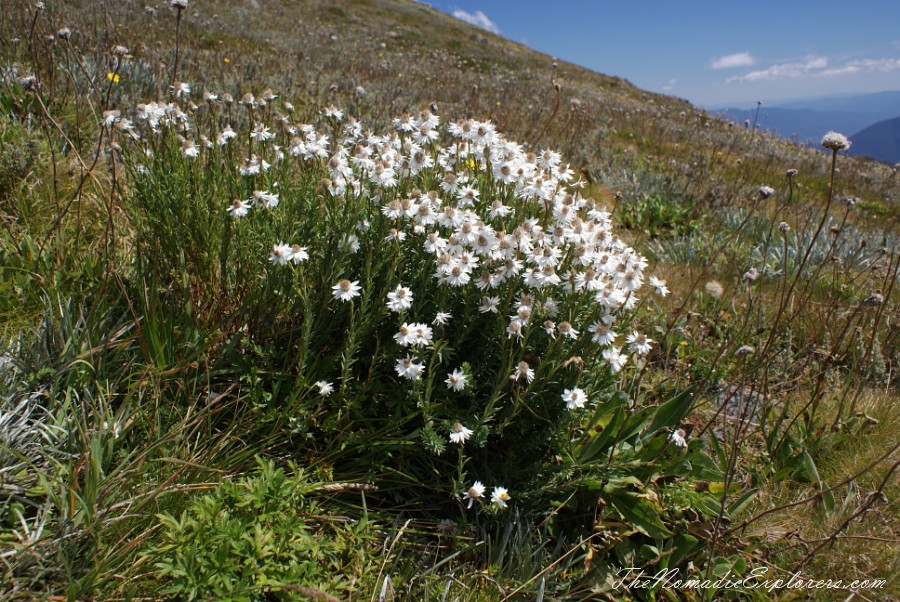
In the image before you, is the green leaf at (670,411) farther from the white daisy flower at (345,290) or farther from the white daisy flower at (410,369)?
the white daisy flower at (345,290)

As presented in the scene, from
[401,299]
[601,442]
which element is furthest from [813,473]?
[401,299]

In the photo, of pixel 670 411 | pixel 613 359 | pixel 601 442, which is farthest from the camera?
pixel 670 411

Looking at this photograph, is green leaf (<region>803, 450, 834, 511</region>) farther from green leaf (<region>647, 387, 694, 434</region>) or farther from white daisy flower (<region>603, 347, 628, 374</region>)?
white daisy flower (<region>603, 347, 628, 374</region>)

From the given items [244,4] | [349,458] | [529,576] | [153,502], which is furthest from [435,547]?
[244,4]

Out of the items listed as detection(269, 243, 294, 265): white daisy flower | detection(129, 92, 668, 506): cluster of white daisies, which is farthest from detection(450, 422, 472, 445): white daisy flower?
detection(269, 243, 294, 265): white daisy flower

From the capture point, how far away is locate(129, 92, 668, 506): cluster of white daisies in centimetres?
199

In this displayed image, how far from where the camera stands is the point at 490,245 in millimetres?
2043

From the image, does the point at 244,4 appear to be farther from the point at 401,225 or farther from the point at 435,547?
the point at 435,547

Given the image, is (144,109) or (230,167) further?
(230,167)

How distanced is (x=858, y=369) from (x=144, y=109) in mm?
4613

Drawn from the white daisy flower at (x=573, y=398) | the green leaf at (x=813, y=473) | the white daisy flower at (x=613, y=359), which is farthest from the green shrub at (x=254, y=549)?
the green leaf at (x=813, y=473)

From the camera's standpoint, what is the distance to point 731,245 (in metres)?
5.43

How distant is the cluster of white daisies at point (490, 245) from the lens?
1.99 metres

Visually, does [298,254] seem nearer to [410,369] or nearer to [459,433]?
[410,369]
